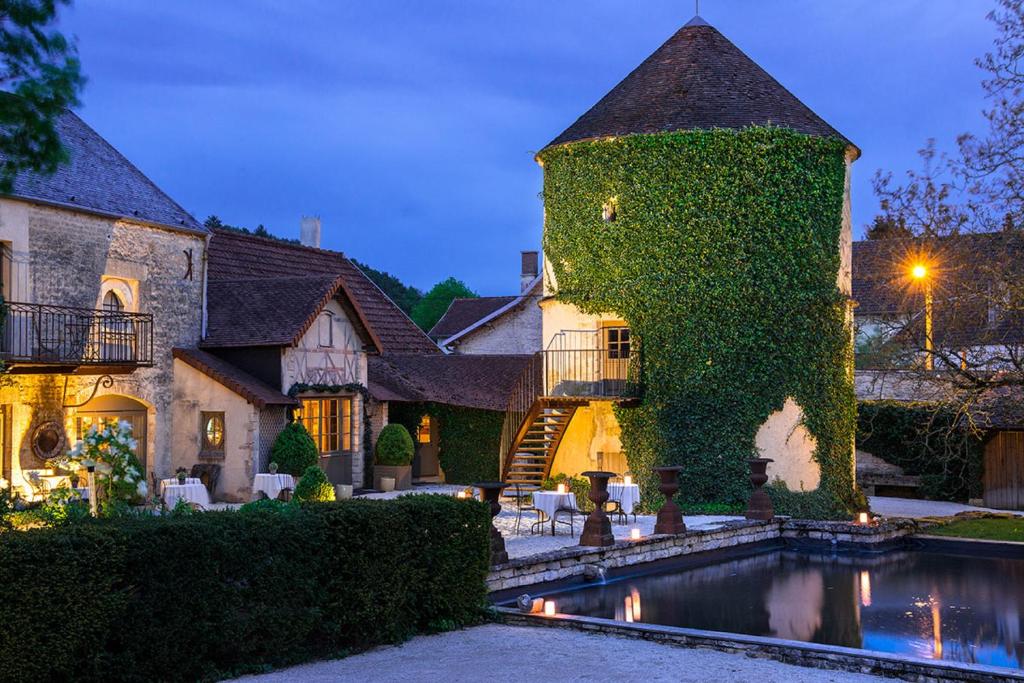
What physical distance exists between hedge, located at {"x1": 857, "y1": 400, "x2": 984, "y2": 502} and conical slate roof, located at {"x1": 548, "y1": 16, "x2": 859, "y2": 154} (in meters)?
7.81

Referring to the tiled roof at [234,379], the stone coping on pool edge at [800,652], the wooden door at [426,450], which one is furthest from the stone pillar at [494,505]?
the wooden door at [426,450]

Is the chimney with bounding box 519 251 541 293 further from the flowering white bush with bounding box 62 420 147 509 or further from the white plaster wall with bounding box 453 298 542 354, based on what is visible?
the flowering white bush with bounding box 62 420 147 509

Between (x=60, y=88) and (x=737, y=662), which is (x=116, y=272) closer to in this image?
(x=60, y=88)

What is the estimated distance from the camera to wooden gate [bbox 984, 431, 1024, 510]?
1081 inches

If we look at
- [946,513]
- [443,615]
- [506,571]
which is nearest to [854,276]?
[946,513]

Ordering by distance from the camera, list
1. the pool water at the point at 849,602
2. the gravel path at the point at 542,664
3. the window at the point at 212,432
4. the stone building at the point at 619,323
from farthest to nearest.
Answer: the stone building at the point at 619,323
the window at the point at 212,432
the pool water at the point at 849,602
the gravel path at the point at 542,664

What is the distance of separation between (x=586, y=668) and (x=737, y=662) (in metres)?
1.50

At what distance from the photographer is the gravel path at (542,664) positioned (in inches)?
392

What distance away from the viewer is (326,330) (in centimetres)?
2577

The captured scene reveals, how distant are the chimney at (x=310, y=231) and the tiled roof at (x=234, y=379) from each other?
37.5 feet

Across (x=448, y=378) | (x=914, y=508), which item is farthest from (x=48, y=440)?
(x=914, y=508)

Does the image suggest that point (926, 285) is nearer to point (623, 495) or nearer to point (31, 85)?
point (623, 495)

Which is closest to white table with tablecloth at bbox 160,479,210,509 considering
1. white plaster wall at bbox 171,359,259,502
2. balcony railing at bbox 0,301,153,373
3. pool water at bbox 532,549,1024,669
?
white plaster wall at bbox 171,359,259,502

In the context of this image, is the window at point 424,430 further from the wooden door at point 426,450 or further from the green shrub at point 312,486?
the green shrub at point 312,486
